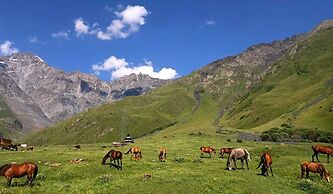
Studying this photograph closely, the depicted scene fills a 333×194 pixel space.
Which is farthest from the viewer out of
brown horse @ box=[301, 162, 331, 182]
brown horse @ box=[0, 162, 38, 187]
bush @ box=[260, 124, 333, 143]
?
bush @ box=[260, 124, 333, 143]

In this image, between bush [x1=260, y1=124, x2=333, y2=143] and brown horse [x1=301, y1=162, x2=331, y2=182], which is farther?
bush [x1=260, y1=124, x2=333, y2=143]

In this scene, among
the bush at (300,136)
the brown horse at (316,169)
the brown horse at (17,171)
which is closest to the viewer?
the brown horse at (17,171)

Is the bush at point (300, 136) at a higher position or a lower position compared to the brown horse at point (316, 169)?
higher

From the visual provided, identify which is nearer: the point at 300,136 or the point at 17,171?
the point at 17,171

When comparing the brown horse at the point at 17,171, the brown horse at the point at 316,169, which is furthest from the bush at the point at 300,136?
the brown horse at the point at 17,171

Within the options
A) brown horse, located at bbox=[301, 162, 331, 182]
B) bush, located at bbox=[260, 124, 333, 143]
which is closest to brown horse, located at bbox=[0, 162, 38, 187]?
brown horse, located at bbox=[301, 162, 331, 182]

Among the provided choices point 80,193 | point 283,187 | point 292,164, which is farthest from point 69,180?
point 292,164

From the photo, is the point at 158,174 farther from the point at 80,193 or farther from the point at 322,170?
the point at 322,170

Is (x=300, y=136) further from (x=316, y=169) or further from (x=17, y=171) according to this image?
(x=17, y=171)

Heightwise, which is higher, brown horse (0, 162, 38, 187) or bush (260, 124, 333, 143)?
bush (260, 124, 333, 143)

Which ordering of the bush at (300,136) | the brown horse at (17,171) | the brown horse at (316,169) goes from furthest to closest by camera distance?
the bush at (300,136) < the brown horse at (316,169) < the brown horse at (17,171)

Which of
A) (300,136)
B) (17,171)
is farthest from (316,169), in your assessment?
(300,136)

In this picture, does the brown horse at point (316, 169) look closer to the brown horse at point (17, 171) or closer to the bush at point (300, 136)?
the brown horse at point (17, 171)

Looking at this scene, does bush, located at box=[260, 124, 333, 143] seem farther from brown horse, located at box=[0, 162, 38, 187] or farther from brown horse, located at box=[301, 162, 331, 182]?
brown horse, located at box=[0, 162, 38, 187]
